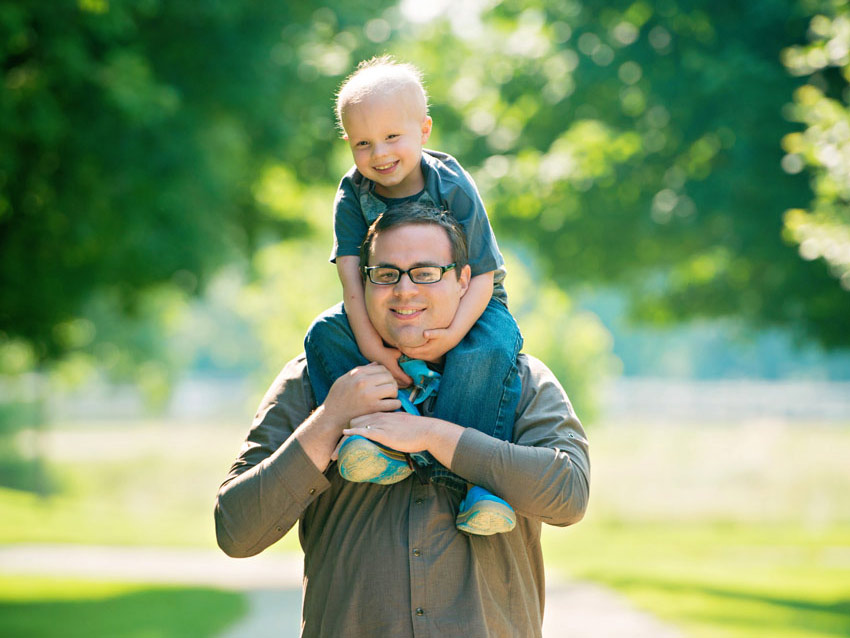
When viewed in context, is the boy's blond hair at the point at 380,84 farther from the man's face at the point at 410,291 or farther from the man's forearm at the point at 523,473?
the man's forearm at the point at 523,473

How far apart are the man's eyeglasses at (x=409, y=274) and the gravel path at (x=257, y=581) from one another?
8422mm

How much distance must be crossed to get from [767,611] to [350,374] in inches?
413

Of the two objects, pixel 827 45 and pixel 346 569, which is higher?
pixel 827 45

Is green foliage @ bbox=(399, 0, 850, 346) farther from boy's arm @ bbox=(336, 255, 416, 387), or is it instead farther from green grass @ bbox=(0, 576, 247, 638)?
boy's arm @ bbox=(336, 255, 416, 387)

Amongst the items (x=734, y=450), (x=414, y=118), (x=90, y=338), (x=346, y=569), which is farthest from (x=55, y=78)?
(x=734, y=450)

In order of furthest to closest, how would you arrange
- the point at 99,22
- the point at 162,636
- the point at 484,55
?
the point at 484,55, the point at 162,636, the point at 99,22

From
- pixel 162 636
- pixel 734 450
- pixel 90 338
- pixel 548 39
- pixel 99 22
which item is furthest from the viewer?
pixel 734 450

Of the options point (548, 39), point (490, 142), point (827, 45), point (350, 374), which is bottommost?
point (350, 374)

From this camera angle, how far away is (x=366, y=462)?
278cm

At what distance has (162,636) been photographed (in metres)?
11.3

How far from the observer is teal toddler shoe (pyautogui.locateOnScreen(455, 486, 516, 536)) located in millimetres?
2742

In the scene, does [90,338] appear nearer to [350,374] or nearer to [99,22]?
[99,22]

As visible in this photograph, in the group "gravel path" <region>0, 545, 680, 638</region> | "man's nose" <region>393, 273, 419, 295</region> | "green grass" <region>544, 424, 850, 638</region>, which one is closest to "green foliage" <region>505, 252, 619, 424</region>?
"green grass" <region>544, 424, 850, 638</region>

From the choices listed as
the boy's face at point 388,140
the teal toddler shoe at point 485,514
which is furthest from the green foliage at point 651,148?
the teal toddler shoe at point 485,514
